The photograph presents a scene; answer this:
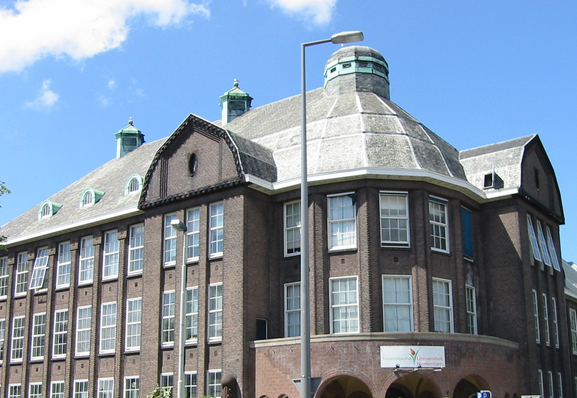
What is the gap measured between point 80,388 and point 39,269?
294 inches

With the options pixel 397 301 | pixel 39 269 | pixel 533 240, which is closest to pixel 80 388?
pixel 39 269

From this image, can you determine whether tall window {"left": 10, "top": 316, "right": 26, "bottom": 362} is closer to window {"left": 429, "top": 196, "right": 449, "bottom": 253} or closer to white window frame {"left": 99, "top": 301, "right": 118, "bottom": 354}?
white window frame {"left": 99, "top": 301, "right": 118, "bottom": 354}

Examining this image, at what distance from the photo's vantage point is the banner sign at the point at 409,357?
1110 inches

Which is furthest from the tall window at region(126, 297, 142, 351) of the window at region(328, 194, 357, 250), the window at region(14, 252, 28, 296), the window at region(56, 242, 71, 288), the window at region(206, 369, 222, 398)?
the window at region(328, 194, 357, 250)

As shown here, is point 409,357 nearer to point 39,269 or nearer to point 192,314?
point 192,314

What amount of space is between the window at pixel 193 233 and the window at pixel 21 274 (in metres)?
12.6

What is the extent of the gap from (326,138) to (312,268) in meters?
5.81

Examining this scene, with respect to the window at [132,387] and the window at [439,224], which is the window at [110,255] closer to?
the window at [132,387]

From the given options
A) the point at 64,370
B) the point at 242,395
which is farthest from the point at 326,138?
the point at 64,370

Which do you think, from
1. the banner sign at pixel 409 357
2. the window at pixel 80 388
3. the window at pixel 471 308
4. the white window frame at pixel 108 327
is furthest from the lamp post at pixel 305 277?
the window at pixel 80 388

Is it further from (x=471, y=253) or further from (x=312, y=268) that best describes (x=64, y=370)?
(x=471, y=253)

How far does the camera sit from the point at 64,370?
38.2 m

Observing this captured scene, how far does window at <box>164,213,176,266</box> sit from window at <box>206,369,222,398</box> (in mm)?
5290

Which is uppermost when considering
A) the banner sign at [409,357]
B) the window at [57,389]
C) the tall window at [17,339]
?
the tall window at [17,339]
